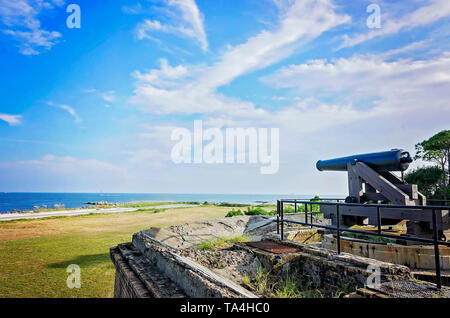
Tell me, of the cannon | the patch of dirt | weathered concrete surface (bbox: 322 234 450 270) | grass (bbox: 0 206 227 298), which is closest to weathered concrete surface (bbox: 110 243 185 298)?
the patch of dirt

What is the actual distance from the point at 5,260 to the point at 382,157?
11.8 m

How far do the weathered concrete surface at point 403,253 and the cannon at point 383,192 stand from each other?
1.69ft

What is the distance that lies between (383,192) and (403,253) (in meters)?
1.75

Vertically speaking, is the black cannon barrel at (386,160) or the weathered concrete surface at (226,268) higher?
the black cannon barrel at (386,160)

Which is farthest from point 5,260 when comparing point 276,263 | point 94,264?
point 276,263

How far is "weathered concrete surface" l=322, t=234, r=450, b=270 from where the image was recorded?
4.91 meters

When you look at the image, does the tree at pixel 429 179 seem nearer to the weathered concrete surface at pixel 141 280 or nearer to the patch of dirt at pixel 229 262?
the patch of dirt at pixel 229 262

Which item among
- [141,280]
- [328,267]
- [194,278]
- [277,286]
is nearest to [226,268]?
[277,286]

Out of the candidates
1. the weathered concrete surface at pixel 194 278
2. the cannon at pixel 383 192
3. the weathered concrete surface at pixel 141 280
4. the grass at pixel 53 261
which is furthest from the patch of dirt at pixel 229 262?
the cannon at pixel 383 192

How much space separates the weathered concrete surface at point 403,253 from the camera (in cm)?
491

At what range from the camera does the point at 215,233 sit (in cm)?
1109

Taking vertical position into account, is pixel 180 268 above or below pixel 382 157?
below

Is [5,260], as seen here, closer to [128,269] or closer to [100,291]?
[100,291]

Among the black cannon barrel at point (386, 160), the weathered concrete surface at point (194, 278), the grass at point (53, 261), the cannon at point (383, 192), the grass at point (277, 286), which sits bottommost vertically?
the grass at point (53, 261)
